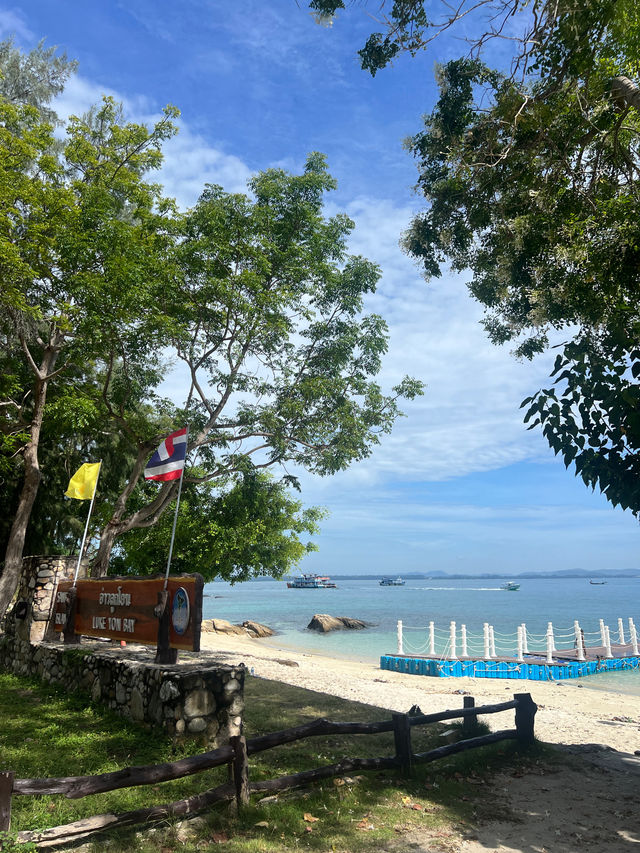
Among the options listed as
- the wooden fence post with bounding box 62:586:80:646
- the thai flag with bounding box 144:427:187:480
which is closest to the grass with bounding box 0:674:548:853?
the wooden fence post with bounding box 62:586:80:646

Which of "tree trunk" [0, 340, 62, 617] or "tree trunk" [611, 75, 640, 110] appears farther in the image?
"tree trunk" [0, 340, 62, 617]

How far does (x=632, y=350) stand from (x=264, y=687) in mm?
9858

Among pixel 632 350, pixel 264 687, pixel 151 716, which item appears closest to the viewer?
pixel 632 350

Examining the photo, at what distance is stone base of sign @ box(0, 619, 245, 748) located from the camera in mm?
7484

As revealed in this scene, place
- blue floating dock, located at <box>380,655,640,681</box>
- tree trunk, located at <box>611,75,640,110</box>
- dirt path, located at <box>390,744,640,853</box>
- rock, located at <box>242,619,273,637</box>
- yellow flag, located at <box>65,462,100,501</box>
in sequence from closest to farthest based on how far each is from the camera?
dirt path, located at <box>390,744,640,853</box>
tree trunk, located at <box>611,75,640,110</box>
yellow flag, located at <box>65,462,100,501</box>
blue floating dock, located at <box>380,655,640,681</box>
rock, located at <box>242,619,273,637</box>

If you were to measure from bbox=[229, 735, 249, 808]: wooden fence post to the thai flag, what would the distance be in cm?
481

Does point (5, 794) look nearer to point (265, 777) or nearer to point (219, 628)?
point (265, 777)

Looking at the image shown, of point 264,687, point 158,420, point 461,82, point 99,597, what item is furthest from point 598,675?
point 461,82

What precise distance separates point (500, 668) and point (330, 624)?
33.3 meters

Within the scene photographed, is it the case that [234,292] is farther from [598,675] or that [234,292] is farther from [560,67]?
[598,675]

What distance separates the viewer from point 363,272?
1908 cm

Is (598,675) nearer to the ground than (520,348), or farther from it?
nearer to the ground

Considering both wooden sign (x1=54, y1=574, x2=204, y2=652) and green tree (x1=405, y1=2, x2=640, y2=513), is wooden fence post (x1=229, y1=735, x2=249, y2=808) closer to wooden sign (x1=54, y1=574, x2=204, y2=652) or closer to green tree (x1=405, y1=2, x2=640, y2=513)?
wooden sign (x1=54, y1=574, x2=204, y2=652)

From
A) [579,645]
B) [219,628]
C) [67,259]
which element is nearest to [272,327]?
[67,259]
